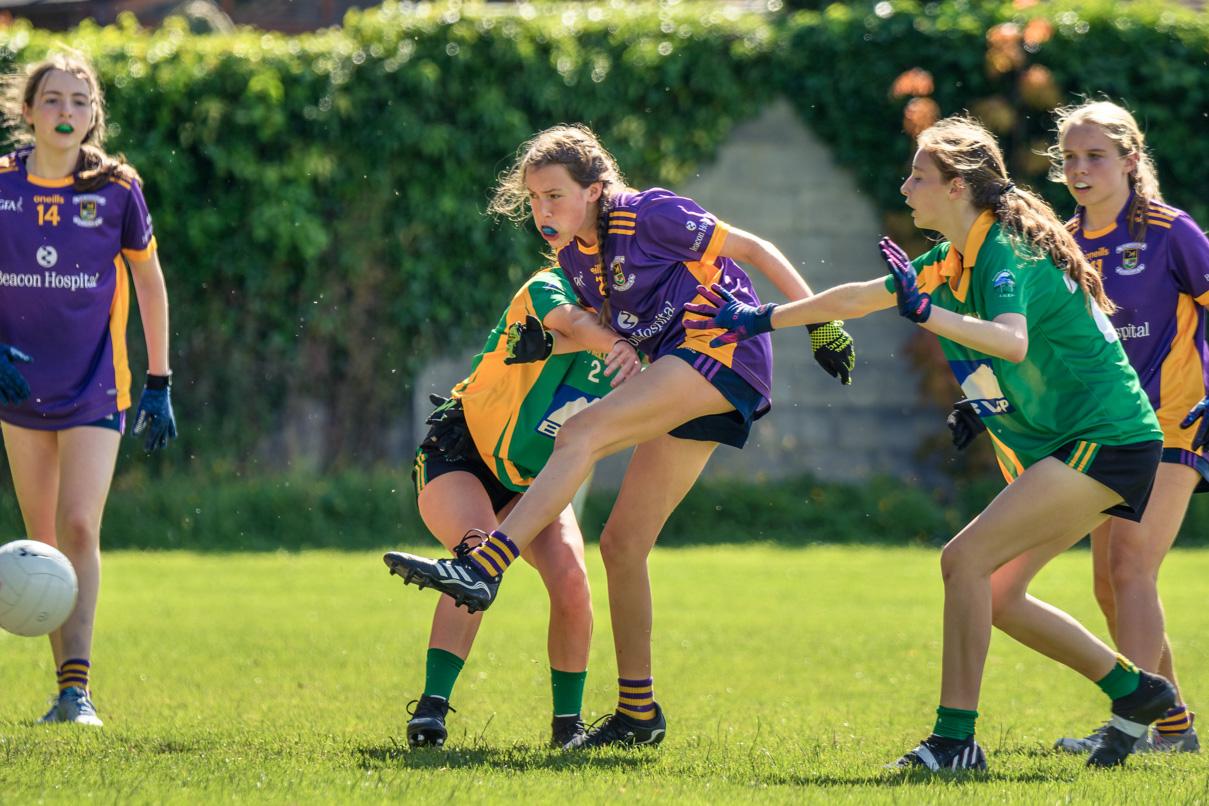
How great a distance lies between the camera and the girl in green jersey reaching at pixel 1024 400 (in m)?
4.05

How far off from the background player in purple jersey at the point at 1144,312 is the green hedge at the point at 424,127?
6.69m

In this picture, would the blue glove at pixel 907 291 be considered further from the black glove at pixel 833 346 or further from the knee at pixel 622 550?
the knee at pixel 622 550

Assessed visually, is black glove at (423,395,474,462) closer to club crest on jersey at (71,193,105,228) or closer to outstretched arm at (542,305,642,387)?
outstretched arm at (542,305,642,387)

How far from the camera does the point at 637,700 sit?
15.1 ft

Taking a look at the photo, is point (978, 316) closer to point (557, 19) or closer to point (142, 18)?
point (557, 19)

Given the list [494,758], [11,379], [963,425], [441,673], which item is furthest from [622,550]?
[11,379]

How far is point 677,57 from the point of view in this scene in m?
11.5

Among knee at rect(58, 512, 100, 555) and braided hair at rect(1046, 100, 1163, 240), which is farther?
knee at rect(58, 512, 100, 555)

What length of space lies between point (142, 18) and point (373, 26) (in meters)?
11.4

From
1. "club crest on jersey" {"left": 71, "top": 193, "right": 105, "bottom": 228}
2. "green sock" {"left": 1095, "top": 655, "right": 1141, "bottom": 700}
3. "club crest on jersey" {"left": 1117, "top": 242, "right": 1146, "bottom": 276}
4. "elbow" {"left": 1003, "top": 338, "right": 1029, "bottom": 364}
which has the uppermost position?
"club crest on jersey" {"left": 1117, "top": 242, "right": 1146, "bottom": 276}

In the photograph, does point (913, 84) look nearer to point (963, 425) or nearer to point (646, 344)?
point (963, 425)

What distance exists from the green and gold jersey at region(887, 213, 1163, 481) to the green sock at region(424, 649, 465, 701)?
72.5 inches

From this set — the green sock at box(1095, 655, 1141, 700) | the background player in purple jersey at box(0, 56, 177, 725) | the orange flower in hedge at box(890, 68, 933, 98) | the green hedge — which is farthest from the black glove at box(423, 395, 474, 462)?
the orange flower in hedge at box(890, 68, 933, 98)

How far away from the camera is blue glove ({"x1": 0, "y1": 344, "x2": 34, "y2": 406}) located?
4930mm
